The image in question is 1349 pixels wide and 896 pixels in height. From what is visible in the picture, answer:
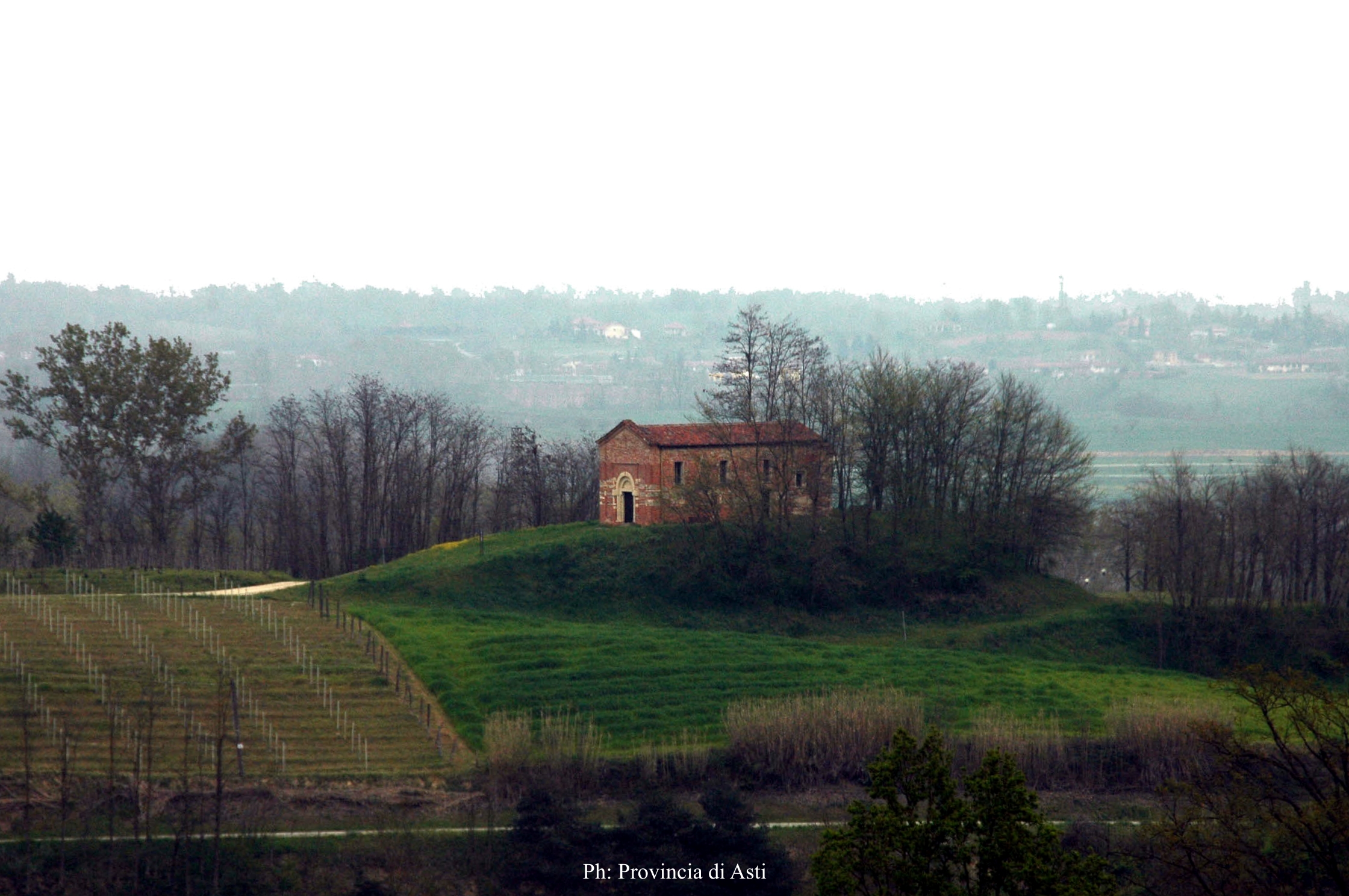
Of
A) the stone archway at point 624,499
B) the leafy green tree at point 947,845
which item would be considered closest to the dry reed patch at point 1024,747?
the leafy green tree at point 947,845

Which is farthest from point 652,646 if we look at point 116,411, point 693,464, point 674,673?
point 116,411

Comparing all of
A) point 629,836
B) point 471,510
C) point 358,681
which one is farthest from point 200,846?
point 471,510

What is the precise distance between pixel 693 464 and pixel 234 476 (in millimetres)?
32112

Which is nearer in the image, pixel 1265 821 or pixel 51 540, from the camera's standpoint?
pixel 1265 821

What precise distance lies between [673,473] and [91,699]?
27.2 meters

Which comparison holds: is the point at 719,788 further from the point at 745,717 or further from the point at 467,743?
the point at 467,743

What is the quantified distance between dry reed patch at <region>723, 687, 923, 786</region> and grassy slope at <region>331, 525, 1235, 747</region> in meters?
2.24

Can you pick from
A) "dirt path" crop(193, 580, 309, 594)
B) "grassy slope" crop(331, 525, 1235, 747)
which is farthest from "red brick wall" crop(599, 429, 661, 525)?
"dirt path" crop(193, 580, 309, 594)

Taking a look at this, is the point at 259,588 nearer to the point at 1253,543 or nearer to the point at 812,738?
the point at 812,738

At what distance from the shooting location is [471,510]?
249 feet

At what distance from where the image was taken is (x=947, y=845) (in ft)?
48.1

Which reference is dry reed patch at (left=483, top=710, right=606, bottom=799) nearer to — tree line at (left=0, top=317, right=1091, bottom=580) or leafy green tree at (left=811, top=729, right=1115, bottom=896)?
leafy green tree at (left=811, top=729, right=1115, bottom=896)

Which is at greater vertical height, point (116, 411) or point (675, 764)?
point (116, 411)

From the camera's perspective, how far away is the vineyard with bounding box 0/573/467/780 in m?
25.8
